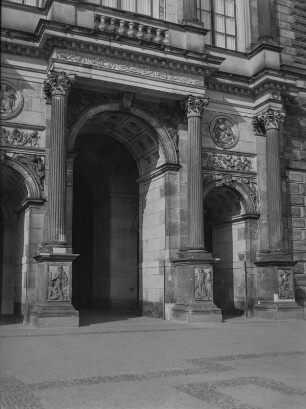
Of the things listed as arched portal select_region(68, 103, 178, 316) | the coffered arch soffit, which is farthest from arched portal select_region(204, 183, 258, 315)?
arched portal select_region(68, 103, 178, 316)

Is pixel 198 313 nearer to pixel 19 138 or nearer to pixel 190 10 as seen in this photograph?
pixel 19 138

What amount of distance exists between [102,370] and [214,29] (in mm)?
18448

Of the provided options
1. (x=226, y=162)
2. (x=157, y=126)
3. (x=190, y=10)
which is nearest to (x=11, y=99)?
(x=157, y=126)

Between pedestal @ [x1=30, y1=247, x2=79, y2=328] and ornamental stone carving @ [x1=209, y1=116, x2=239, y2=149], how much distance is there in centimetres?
843

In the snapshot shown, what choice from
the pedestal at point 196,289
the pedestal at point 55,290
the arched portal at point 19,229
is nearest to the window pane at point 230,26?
the pedestal at point 196,289

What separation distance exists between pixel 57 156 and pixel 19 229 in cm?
404

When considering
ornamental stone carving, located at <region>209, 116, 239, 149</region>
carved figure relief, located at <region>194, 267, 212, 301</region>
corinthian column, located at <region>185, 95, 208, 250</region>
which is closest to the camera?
carved figure relief, located at <region>194, 267, 212, 301</region>

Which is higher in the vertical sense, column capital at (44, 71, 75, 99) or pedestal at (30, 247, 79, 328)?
column capital at (44, 71, 75, 99)

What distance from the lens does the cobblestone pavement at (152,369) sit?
21.3ft

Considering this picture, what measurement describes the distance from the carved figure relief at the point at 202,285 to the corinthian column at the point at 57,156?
490 cm

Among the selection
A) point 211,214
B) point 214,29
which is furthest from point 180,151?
point 214,29

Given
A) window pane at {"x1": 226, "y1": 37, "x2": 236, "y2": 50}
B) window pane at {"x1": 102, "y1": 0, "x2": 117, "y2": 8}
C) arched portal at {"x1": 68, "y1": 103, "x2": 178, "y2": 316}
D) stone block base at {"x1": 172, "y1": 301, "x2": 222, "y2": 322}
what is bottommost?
stone block base at {"x1": 172, "y1": 301, "x2": 222, "y2": 322}

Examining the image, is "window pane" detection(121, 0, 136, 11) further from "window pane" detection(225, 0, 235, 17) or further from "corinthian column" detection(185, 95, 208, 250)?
"corinthian column" detection(185, 95, 208, 250)

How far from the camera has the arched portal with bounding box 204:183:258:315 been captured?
21328mm
